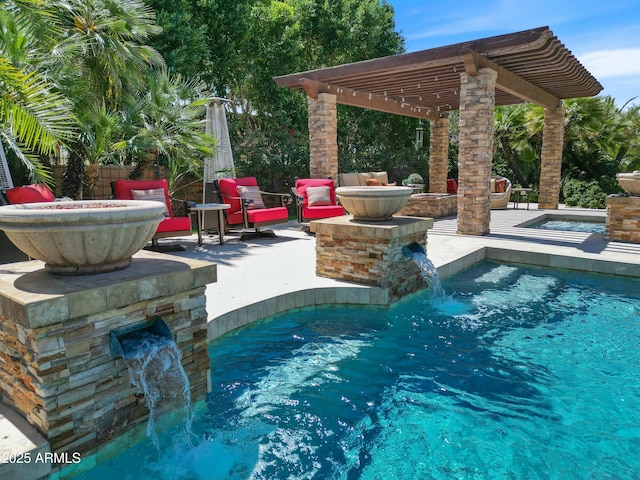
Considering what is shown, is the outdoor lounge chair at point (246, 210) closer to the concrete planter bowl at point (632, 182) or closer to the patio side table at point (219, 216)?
the patio side table at point (219, 216)

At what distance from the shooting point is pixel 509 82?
335 inches

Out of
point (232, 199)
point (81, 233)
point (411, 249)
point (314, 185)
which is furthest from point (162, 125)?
point (81, 233)

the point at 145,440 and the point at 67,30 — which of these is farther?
the point at 67,30

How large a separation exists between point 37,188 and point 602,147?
1654cm

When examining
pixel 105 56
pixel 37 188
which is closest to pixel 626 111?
pixel 105 56

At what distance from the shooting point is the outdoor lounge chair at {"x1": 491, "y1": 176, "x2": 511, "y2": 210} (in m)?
12.5

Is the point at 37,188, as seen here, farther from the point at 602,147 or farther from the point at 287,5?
the point at 602,147

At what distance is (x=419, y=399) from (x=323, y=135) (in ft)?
25.7

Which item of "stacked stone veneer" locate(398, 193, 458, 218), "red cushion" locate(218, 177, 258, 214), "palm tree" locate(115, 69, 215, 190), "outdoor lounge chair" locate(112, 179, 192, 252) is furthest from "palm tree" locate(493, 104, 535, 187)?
"outdoor lounge chair" locate(112, 179, 192, 252)

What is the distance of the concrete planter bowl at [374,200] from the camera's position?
14.5 ft

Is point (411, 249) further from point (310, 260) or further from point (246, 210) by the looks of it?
point (246, 210)

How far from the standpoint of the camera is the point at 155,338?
2234 mm

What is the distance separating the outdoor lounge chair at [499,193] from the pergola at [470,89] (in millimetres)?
1044

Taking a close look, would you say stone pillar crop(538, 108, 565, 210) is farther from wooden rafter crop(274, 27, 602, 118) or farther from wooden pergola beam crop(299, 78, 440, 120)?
wooden pergola beam crop(299, 78, 440, 120)
